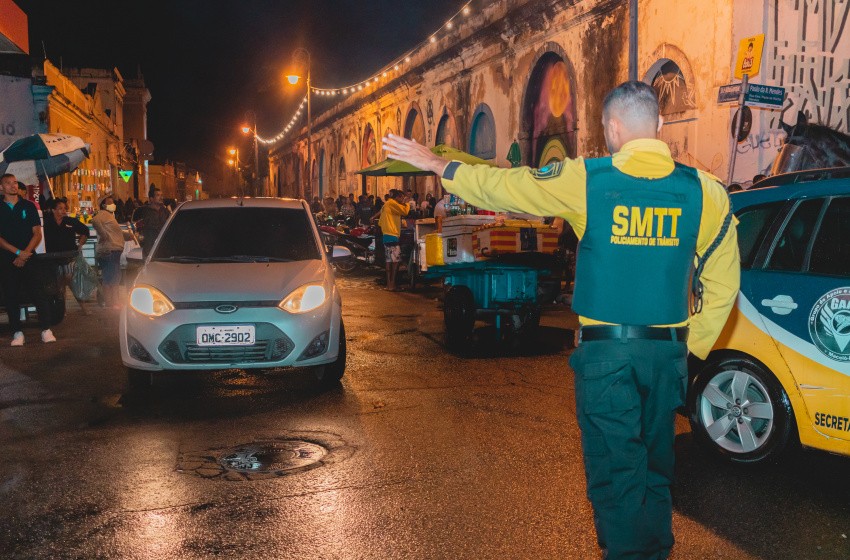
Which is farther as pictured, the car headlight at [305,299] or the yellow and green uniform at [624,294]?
the car headlight at [305,299]

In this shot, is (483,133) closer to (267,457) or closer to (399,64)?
(399,64)

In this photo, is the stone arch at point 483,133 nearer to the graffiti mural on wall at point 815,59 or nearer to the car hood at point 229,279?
the graffiti mural on wall at point 815,59

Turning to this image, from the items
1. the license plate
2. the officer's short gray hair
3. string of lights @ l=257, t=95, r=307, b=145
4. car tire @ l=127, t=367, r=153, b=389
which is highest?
string of lights @ l=257, t=95, r=307, b=145

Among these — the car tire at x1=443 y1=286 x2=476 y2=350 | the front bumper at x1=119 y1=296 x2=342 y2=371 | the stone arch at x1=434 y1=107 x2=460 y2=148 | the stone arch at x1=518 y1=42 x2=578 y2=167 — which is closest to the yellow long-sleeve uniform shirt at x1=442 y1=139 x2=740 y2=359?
the front bumper at x1=119 y1=296 x2=342 y2=371

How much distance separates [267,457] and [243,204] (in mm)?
3848

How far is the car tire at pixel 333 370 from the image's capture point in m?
7.83

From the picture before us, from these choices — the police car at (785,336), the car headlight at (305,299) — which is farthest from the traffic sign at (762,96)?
the car headlight at (305,299)

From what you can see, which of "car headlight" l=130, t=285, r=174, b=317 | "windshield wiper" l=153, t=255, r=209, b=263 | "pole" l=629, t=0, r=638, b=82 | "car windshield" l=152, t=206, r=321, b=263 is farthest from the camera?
"pole" l=629, t=0, r=638, b=82

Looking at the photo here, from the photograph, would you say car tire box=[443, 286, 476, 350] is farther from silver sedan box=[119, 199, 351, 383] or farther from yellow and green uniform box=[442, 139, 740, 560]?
yellow and green uniform box=[442, 139, 740, 560]

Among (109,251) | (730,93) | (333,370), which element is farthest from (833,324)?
(109,251)

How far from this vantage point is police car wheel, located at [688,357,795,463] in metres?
5.18

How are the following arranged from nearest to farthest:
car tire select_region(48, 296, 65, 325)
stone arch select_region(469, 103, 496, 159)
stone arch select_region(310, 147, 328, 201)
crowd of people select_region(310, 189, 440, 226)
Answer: car tire select_region(48, 296, 65, 325) < crowd of people select_region(310, 189, 440, 226) < stone arch select_region(469, 103, 496, 159) < stone arch select_region(310, 147, 328, 201)

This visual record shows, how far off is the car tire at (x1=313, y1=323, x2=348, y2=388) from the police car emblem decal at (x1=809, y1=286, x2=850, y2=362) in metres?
4.15

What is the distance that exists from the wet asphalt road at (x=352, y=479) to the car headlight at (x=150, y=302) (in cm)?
76
